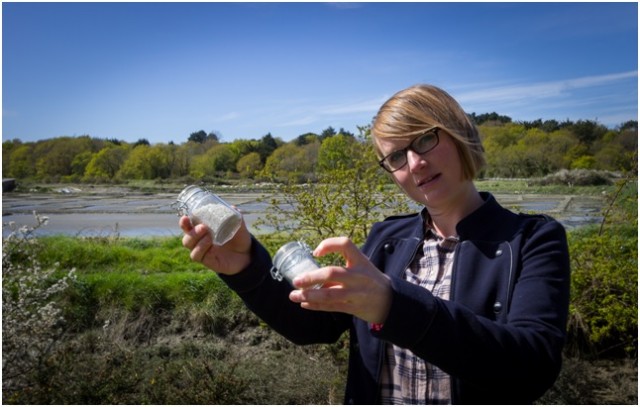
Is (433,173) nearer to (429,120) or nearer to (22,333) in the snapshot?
(429,120)

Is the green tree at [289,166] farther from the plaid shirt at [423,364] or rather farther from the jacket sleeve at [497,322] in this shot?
the jacket sleeve at [497,322]

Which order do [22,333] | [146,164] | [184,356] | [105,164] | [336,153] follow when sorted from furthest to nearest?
[105,164]
[146,164]
[336,153]
[184,356]
[22,333]

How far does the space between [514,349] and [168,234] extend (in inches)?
220

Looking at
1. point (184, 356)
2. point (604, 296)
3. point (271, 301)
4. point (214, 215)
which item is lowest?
point (184, 356)

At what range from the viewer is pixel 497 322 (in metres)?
1.19

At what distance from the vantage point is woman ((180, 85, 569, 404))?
3.49 ft

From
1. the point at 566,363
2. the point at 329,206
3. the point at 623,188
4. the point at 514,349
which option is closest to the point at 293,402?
the point at 329,206

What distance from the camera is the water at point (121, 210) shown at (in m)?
5.47

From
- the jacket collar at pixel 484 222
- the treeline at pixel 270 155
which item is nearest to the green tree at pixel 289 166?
the treeline at pixel 270 155

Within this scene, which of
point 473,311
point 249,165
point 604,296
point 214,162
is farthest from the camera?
point 214,162

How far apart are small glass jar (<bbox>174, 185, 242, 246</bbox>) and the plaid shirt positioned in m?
0.47

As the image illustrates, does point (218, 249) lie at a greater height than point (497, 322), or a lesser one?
greater

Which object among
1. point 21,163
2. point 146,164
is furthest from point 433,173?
point 21,163

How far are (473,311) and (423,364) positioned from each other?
0.19 meters
